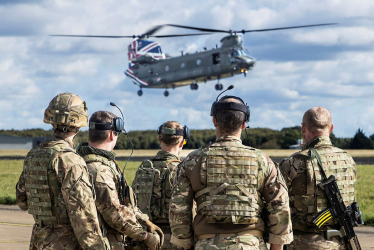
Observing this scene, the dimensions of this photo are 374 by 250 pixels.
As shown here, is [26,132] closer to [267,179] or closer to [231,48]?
[231,48]

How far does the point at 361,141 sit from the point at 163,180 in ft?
222

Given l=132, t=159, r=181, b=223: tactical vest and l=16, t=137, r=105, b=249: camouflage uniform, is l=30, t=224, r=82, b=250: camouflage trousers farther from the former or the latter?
l=132, t=159, r=181, b=223: tactical vest

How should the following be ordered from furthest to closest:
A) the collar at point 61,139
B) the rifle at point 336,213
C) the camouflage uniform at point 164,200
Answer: the camouflage uniform at point 164,200, the rifle at point 336,213, the collar at point 61,139

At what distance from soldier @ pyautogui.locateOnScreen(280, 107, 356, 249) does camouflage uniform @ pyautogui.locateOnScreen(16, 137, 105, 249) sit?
7.03ft

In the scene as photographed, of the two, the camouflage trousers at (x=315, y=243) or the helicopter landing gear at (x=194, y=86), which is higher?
the helicopter landing gear at (x=194, y=86)

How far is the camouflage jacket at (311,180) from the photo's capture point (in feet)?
16.8

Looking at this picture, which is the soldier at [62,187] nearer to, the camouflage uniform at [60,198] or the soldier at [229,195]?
the camouflage uniform at [60,198]

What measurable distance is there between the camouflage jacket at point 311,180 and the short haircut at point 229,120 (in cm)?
134

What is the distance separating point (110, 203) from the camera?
4.29 metres

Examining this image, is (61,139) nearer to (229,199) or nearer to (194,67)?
(229,199)

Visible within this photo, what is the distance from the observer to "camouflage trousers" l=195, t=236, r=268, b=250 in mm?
3848

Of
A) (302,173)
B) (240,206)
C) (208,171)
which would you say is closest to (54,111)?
(208,171)

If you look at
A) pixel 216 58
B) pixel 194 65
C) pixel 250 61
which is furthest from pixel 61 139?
pixel 194 65

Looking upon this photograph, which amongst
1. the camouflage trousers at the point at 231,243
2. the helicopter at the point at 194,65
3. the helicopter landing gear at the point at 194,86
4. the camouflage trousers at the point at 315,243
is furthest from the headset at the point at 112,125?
the helicopter landing gear at the point at 194,86
